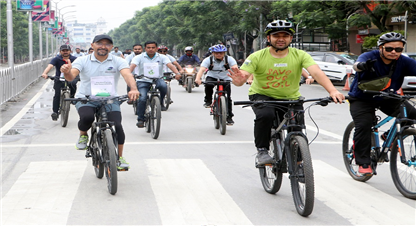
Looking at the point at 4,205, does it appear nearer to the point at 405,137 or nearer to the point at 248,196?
the point at 248,196

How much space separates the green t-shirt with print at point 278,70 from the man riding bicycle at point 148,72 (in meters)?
5.32

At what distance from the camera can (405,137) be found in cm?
591

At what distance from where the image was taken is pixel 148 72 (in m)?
11.5

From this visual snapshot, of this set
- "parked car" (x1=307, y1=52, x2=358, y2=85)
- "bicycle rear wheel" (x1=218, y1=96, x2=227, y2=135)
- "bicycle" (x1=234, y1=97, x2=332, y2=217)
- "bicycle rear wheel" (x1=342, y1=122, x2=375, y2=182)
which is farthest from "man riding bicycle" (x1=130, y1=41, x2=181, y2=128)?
"parked car" (x1=307, y1=52, x2=358, y2=85)

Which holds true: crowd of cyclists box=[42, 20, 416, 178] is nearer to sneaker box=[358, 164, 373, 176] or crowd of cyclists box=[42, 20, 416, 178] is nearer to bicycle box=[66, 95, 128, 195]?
sneaker box=[358, 164, 373, 176]

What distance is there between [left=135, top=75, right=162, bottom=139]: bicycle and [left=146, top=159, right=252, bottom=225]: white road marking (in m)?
2.40

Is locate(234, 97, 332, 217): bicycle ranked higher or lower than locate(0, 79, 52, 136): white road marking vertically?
higher

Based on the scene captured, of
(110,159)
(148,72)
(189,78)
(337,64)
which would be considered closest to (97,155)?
(110,159)

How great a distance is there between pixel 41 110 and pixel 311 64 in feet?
36.5

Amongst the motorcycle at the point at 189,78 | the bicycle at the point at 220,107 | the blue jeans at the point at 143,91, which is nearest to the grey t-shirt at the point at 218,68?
the bicycle at the point at 220,107

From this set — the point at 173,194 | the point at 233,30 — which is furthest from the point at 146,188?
the point at 233,30

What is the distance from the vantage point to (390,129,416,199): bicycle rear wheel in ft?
19.1

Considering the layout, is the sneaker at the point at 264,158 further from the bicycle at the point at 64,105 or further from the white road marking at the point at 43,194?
the bicycle at the point at 64,105

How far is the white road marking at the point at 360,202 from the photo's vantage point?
17.0 ft
